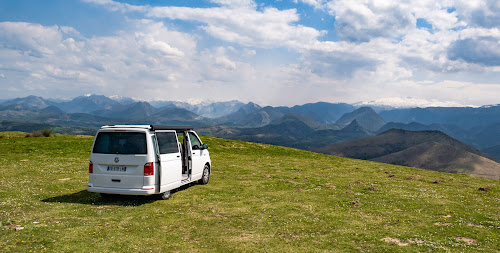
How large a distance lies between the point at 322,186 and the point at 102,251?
14384mm

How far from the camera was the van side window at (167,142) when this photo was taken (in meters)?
14.3

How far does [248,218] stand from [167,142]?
5.73 metres

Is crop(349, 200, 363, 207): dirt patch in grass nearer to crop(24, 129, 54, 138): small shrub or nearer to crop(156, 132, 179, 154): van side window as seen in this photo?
crop(156, 132, 179, 154): van side window

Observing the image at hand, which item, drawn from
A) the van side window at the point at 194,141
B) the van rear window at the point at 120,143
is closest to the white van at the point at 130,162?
the van rear window at the point at 120,143

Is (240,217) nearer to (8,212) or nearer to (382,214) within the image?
(382,214)

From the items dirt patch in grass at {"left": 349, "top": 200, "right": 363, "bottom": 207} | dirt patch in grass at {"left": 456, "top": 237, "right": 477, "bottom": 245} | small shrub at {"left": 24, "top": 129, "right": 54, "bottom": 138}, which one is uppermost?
small shrub at {"left": 24, "top": 129, "right": 54, "bottom": 138}

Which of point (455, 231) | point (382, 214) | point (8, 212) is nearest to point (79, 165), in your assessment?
point (8, 212)

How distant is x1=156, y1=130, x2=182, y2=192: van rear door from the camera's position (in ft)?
45.8

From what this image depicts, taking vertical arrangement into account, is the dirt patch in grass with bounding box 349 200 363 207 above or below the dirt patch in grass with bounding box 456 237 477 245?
below

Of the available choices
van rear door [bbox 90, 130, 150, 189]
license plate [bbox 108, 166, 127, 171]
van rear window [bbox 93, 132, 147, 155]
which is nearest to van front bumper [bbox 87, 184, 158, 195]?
van rear door [bbox 90, 130, 150, 189]

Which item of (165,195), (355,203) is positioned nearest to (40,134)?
(165,195)

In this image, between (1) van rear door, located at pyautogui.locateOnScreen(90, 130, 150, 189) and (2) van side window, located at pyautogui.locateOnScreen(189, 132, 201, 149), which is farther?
(2) van side window, located at pyautogui.locateOnScreen(189, 132, 201, 149)

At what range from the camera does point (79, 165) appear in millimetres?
25703

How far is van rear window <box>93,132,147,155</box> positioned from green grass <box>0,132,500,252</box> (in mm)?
2438
